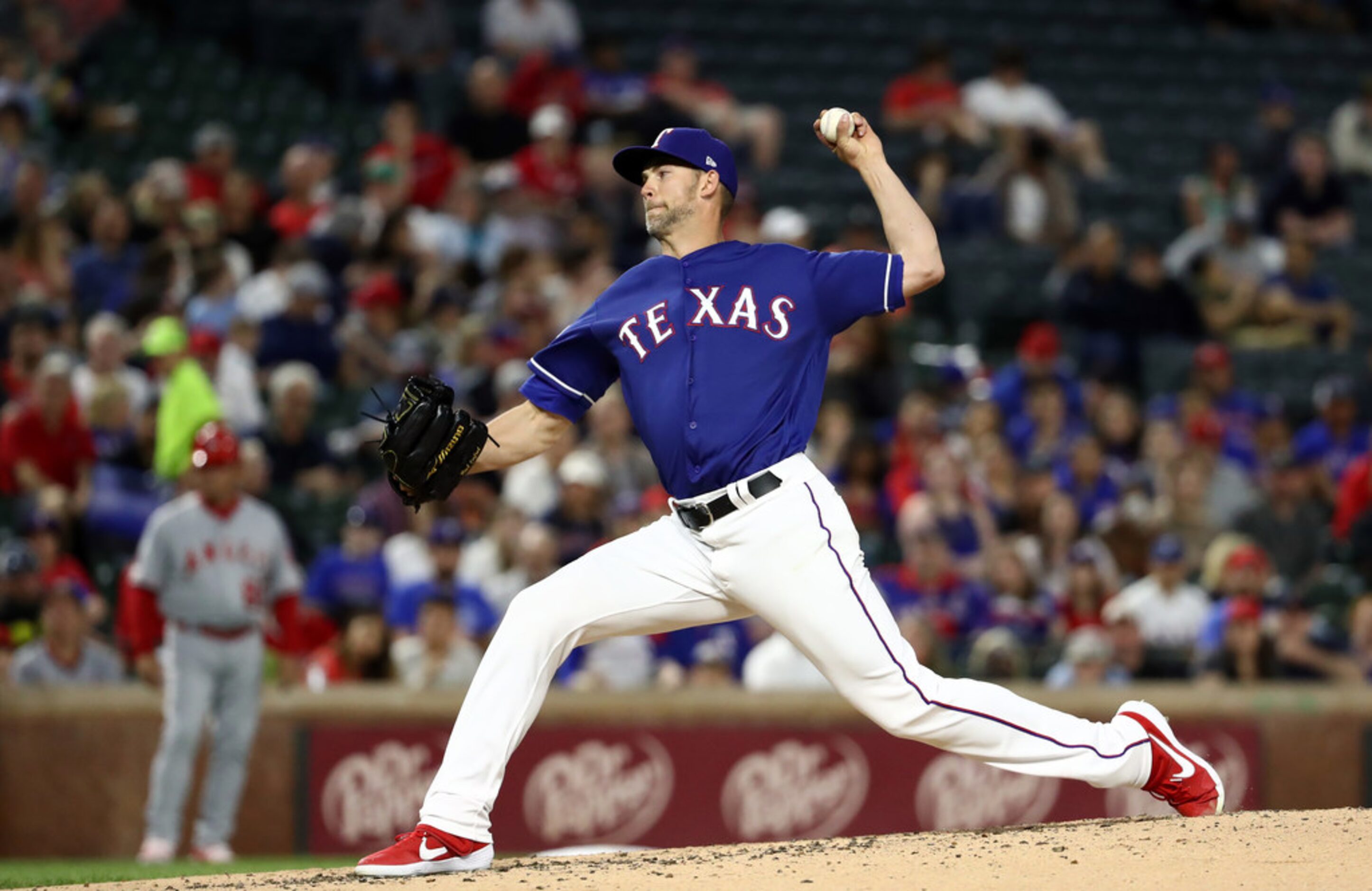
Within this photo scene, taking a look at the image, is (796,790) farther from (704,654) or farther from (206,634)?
(206,634)

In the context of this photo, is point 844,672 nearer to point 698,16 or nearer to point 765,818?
point 765,818

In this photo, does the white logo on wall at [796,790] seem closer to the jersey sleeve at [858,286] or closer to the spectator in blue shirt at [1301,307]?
the jersey sleeve at [858,286]

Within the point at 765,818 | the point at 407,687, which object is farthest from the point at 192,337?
the point at 765,818

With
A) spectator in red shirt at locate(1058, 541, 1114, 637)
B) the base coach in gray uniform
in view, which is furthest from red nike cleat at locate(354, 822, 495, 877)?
spectator in red shirt at locate(1058, 541, 1114, 637)

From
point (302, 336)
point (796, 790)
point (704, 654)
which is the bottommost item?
point (796, 790)

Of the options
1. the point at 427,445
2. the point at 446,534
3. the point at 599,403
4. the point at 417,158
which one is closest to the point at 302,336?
the point at 599,403
